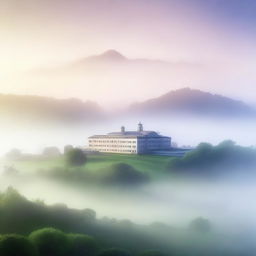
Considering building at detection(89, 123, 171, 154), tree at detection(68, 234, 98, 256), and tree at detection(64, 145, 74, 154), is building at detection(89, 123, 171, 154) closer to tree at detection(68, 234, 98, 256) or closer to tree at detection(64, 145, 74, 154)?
tree at detection(64, 145, 74, 154)

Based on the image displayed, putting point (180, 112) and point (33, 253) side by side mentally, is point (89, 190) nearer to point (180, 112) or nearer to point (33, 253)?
point (33, 253)

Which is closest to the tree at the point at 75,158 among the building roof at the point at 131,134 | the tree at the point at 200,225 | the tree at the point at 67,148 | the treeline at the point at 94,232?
the tree at the point at 67,148

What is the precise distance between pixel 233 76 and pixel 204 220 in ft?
7.59

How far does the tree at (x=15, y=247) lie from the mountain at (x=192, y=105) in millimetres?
2481

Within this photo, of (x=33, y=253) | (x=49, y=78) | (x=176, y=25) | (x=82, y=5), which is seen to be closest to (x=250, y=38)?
(x=176, y=25)

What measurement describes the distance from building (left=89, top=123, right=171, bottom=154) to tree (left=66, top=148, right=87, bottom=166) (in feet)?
0.60

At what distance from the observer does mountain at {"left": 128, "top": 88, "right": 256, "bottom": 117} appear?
655 centimetres

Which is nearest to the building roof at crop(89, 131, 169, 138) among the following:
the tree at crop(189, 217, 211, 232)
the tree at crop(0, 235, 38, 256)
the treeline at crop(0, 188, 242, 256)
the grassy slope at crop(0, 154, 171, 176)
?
the grassy slope at crop(0, 154, 171, 176)

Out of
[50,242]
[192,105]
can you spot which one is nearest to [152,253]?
[50,242]

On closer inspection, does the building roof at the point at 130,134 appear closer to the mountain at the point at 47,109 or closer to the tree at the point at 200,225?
the mountain at the point at 47,109

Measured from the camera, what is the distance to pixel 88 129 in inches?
254

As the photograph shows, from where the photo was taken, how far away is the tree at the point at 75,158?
620cm

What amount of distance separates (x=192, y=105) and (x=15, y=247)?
324 cm

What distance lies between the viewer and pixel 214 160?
6414 mm
